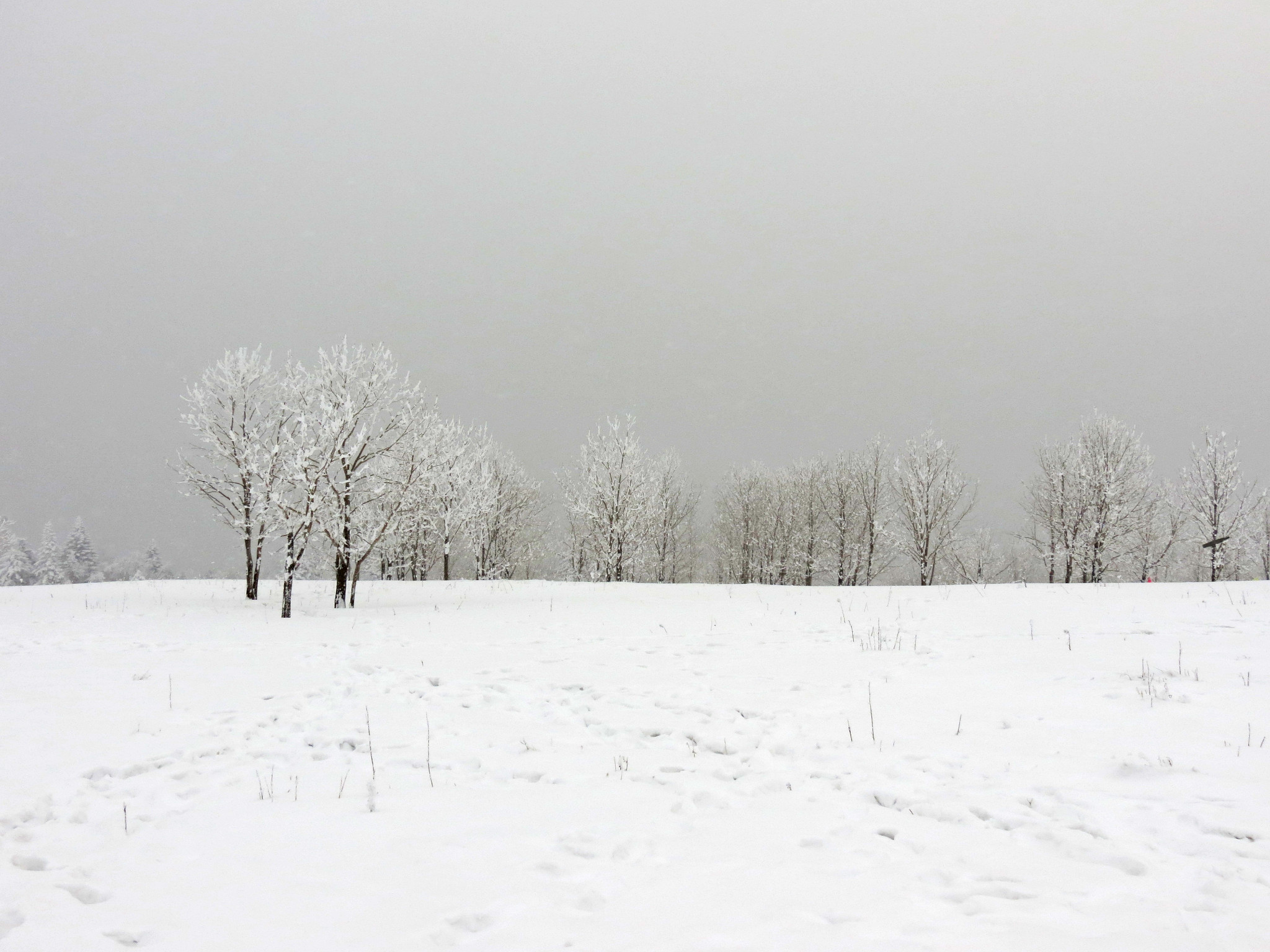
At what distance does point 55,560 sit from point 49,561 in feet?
1.16

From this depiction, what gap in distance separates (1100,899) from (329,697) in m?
8.01

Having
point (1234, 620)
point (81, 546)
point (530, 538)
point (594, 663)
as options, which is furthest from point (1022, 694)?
point (81, 546)

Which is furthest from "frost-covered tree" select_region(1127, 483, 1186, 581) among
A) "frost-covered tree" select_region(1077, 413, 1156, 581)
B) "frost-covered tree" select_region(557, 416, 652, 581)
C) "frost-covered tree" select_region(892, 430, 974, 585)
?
"frost-covered tree" select_region(557, 416, 652, 581)

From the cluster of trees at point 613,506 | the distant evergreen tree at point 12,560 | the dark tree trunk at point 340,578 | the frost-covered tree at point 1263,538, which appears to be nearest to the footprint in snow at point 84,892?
the cluster of trees at point 613,506

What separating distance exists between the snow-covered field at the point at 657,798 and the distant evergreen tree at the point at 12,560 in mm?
56484

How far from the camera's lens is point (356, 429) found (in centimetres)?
1894

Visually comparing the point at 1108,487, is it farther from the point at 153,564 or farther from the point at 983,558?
the point at 153,564

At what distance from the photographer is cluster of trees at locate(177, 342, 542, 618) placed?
17.3m

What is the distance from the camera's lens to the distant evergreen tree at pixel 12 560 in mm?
48000

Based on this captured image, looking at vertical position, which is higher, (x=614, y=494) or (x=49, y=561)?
→ (x=614, y=494)

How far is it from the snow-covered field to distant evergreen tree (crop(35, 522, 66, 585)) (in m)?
57.4

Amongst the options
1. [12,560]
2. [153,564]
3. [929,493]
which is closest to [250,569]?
[929,493]

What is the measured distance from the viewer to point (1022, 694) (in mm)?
6742

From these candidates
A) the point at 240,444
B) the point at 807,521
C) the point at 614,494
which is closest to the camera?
the point at 240,444
